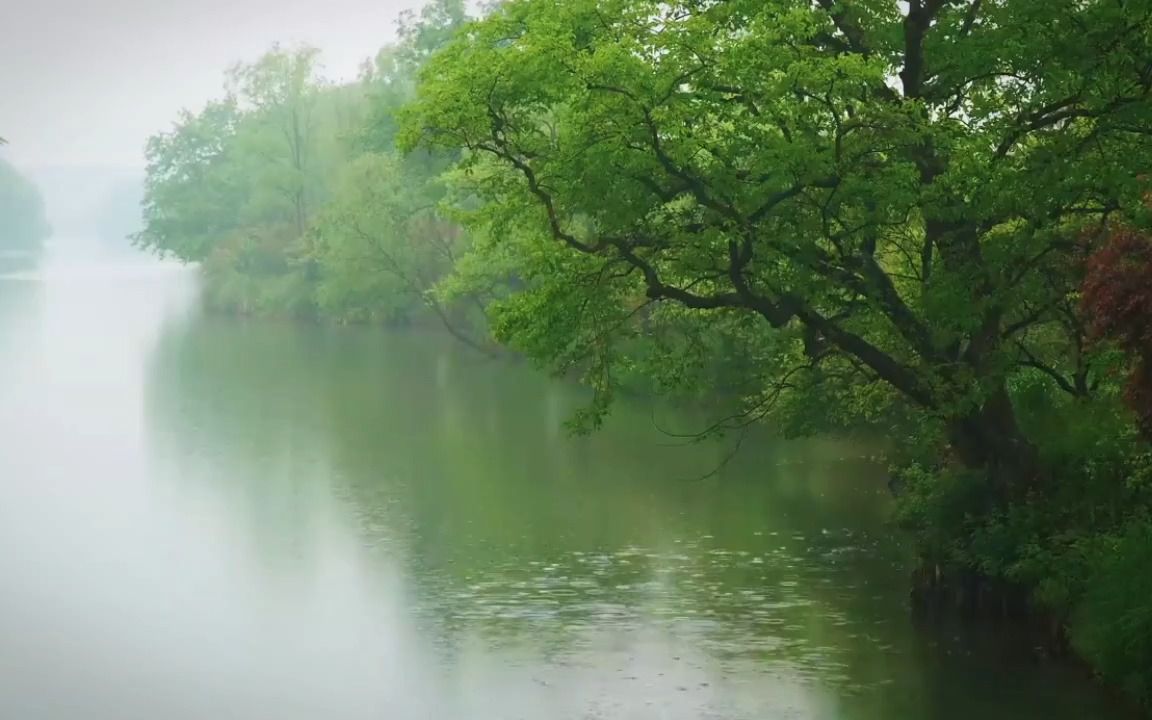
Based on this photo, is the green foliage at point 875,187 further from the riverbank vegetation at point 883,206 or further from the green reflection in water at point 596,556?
the green reflection in water at point 596,556

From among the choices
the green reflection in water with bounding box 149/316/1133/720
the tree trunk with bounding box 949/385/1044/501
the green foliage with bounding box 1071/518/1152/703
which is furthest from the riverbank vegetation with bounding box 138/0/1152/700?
the green reflection in water with bounding box 149/316/1133/720

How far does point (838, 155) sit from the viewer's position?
1548 centimetres

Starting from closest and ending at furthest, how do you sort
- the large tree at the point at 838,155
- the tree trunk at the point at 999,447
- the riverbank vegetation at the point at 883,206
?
the riverbank vegetation at the point at 883,206 → the large tree at the point at 838,155 → the tree trunk at the point at 999,447

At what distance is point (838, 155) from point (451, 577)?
6.78 m

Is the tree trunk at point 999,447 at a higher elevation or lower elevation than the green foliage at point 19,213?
lower

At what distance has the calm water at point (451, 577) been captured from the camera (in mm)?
14555

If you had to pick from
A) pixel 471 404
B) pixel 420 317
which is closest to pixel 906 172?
pixel 471 404

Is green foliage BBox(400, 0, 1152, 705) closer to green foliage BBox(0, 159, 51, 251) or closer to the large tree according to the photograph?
the large tree

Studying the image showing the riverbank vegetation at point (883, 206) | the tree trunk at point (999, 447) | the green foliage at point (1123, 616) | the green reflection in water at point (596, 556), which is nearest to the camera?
the green foliage at point (1123, 616)

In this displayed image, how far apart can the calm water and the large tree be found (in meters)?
2.69

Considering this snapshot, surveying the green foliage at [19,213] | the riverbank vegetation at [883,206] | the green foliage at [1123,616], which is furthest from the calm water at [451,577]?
the green foliage at [19,213]

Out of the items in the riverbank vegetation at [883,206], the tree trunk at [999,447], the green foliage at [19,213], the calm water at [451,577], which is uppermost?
the green foliage at [19,213]

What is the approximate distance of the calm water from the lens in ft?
47.8

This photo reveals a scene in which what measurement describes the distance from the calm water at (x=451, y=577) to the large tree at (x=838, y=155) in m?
2.69
